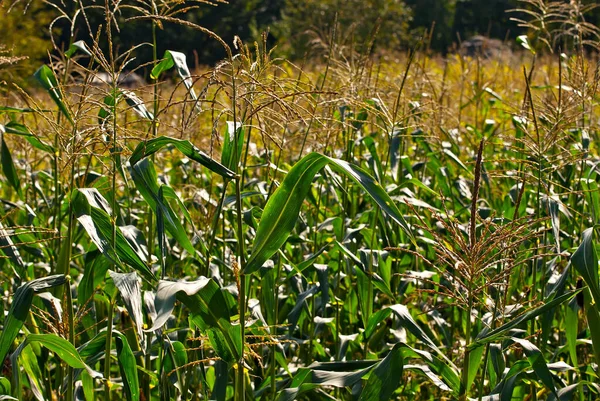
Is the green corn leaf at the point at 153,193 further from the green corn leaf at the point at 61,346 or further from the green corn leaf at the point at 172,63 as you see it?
the green corn leaf at the point at 172,63

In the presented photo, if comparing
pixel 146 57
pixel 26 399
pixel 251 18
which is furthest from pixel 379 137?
pixel 251 18

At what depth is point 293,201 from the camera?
1.83 metres

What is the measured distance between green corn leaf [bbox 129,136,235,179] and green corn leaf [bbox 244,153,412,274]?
4.9 inches

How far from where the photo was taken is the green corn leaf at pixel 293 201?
1781 millimetres

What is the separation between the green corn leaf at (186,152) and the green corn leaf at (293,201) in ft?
0.41

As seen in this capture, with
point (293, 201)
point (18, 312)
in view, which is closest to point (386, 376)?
point (293, 201)

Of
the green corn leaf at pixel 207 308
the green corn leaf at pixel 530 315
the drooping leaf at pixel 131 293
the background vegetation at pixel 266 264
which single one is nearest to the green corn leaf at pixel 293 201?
the background vegetation at pixel 266 264

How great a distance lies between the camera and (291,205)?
6.02 feet

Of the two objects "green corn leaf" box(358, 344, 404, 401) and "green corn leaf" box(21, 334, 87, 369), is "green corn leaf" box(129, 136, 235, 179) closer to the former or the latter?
"green corn leaf" box(21, 334, 87, 369)

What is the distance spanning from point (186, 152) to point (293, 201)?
11.5 inches

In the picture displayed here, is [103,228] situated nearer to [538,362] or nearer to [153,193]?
[153,193]

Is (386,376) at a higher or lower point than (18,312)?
lower

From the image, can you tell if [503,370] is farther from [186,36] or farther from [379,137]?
[186,36]

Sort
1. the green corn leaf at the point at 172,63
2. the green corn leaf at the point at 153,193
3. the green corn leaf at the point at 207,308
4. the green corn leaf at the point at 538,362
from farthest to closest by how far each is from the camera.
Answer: the green corn leaf at the point at 172,63, the green corn leaf at the point at 538,362, the green corn leaf at the point at 153,193, the green corn leaf at the point at 207,308
